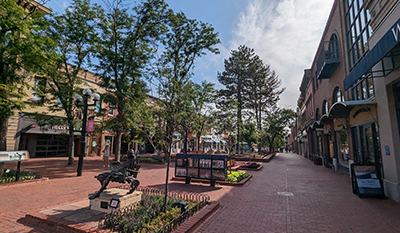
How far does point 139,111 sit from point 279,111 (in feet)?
115

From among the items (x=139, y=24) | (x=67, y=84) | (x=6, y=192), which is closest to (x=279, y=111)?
(x=139, y=24)


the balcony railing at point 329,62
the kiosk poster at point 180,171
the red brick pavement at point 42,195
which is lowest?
the red brick pavement at point 42,195

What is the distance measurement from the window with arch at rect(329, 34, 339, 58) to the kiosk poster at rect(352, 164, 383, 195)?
1072cm

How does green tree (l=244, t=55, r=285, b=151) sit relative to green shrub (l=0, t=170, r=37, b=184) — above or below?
above

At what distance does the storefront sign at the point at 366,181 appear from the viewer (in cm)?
804

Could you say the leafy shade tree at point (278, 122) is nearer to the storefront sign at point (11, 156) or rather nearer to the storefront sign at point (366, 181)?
the storefront sign at point (366, 181)

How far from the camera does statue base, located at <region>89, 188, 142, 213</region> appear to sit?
548 centimetres

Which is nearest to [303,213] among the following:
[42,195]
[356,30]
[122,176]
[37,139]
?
[122,176]

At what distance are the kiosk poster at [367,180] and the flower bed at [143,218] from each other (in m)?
7.06

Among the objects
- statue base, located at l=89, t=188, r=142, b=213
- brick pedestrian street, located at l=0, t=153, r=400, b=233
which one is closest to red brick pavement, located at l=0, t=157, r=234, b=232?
brick pedestrian street, located at l=0, t=153, r=400, b=233

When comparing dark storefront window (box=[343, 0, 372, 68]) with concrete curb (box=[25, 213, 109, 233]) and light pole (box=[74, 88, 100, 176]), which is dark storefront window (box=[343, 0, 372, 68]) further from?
light pole (box=[74, 88, 100, 176])

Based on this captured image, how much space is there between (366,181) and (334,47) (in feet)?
41.0

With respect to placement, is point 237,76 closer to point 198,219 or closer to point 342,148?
point 342,148

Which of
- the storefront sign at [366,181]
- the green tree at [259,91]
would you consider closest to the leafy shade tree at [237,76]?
the green tree at [259,91]
